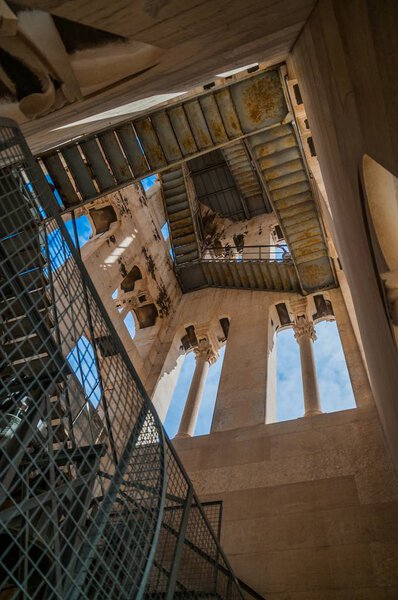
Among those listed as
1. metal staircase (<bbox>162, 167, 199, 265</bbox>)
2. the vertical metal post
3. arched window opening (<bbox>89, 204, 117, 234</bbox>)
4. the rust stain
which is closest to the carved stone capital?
the rust stain

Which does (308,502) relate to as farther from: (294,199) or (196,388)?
(294,199)

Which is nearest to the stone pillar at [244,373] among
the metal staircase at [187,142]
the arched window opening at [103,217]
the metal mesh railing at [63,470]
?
the metal staircase at [187,142]

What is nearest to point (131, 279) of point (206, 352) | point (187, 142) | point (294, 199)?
point (206, 352)

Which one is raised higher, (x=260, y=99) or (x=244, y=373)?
(x=260, y=99)

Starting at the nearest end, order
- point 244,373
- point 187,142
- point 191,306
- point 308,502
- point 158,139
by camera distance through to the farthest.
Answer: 1. point 308,502
2. point 158,139
3. point 187,142
4. point 244,373
5. point 191,306

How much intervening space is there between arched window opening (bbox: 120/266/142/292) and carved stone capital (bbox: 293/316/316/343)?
234 inches

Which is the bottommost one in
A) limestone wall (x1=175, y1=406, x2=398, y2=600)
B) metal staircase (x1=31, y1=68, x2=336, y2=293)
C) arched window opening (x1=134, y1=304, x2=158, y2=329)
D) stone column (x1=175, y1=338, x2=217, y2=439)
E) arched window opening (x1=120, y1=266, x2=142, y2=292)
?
stone column (x1=175, y1=338, x2=217, y2=439)

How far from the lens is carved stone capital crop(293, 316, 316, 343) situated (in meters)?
13.3

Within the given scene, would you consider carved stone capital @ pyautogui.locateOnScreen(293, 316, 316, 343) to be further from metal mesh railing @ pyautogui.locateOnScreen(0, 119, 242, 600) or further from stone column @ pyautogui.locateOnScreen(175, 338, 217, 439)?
metal mesh railing @ pyautogui.locateOnScreen(0, 119, 242, 600)

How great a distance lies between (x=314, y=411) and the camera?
9445mm

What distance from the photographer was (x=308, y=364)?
11.8 m

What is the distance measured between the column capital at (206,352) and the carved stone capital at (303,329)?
9.23 ft

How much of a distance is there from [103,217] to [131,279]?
2465mm

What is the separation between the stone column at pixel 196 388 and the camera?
37.0ft
